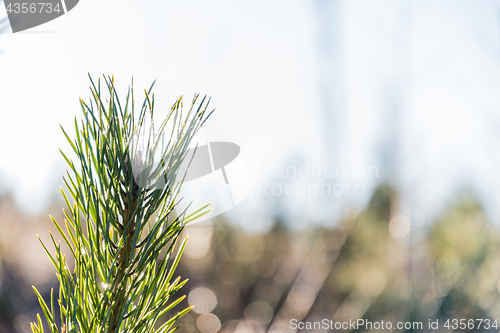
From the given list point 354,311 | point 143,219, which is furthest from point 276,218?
point 143,219

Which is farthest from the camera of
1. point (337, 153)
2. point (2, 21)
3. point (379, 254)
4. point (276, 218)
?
point (276, 218)

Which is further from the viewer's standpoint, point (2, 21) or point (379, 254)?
point (379, 254)

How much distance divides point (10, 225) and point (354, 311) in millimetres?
2381

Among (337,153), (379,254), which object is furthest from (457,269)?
(337,153)

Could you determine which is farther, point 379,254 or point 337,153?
point 379,254

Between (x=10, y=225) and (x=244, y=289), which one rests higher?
(x=10, y=225)

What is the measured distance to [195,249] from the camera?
220 centimetres

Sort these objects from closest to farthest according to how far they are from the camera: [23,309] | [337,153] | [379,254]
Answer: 1. [337,153]
2. [23,309]
3. [379,254]

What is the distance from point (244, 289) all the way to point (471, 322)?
158cm

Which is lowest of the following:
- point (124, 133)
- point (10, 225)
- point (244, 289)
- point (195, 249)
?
point (244, 289)

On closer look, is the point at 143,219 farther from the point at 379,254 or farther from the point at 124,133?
the point at 379,254

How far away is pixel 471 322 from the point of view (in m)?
1.38

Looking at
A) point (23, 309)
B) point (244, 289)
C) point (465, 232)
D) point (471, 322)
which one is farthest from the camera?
point (244, 289)

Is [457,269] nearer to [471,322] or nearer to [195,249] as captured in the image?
[471,322]
